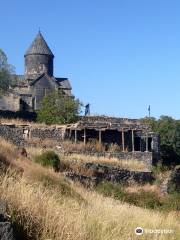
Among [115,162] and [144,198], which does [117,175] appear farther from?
[144,198]

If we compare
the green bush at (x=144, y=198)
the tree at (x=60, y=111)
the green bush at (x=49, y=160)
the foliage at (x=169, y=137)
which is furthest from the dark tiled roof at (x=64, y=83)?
the green bush at (x=144, y=198)

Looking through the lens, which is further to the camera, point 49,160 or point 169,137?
point 169,137

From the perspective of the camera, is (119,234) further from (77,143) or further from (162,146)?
(162,146)

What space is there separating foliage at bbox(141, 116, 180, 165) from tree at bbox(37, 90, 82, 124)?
7.50m

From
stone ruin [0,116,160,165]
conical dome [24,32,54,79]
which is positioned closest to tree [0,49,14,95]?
conical dome [24,32,54,79]

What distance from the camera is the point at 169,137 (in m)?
48.9

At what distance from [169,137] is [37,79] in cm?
2562

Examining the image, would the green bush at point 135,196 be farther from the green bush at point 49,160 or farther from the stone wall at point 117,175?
the stone wall at point 117,175

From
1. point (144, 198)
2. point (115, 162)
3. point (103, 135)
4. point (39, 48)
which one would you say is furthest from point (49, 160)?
point (39, 48)

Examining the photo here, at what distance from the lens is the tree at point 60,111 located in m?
44.2

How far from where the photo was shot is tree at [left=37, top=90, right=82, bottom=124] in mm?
44250

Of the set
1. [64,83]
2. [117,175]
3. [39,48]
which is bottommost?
[117,175]

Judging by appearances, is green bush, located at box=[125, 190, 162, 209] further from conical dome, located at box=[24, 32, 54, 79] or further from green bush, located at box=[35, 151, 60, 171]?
conical dome, located at box=[24, 32, 54, 79]

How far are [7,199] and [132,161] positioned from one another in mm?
26886
